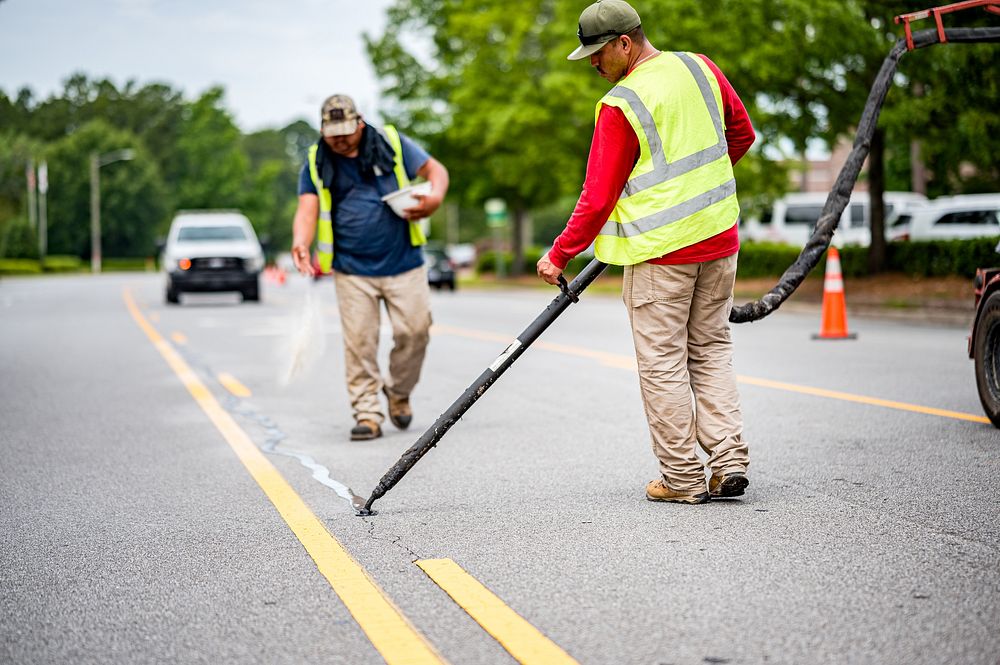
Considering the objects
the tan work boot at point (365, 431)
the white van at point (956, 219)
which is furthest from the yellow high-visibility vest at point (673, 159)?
the white van at point (956, 219)

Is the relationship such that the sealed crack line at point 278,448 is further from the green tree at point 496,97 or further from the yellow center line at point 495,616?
the green tree at point 496,97

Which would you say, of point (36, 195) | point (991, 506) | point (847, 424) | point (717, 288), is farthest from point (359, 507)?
point (36, 195)

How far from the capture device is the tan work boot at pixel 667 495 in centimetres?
535

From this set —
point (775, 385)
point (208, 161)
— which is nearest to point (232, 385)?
point (775, 385)

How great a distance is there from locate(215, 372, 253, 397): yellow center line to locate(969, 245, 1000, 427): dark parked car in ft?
17.5

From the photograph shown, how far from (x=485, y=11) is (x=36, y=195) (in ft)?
192

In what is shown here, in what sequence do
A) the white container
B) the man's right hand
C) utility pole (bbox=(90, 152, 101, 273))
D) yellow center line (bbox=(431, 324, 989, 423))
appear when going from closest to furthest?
the man's right hand → the white container → yellow center line (bbox=(431, 324, 989, 423)) → utility pole (bbox=(90, 152, 101, 273))

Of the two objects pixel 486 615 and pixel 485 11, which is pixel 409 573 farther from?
pixel 485 11

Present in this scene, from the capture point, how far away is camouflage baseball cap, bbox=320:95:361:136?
23.9ft

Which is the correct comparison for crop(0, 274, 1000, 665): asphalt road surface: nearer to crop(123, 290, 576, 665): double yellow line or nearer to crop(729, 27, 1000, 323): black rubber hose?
crop(123, 290, 576, 665): double yellow line

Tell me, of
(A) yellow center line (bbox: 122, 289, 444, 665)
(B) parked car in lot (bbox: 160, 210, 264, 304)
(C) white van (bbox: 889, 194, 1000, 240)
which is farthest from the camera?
(C) white van (bbox: 889, 194, 1000, 240)

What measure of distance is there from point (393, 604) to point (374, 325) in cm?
387

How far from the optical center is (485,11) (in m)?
39.3

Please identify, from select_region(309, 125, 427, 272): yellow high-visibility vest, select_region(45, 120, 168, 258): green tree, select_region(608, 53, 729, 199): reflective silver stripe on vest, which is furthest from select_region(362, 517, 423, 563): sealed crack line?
select_region(45, 120, 168, 258): green tree
